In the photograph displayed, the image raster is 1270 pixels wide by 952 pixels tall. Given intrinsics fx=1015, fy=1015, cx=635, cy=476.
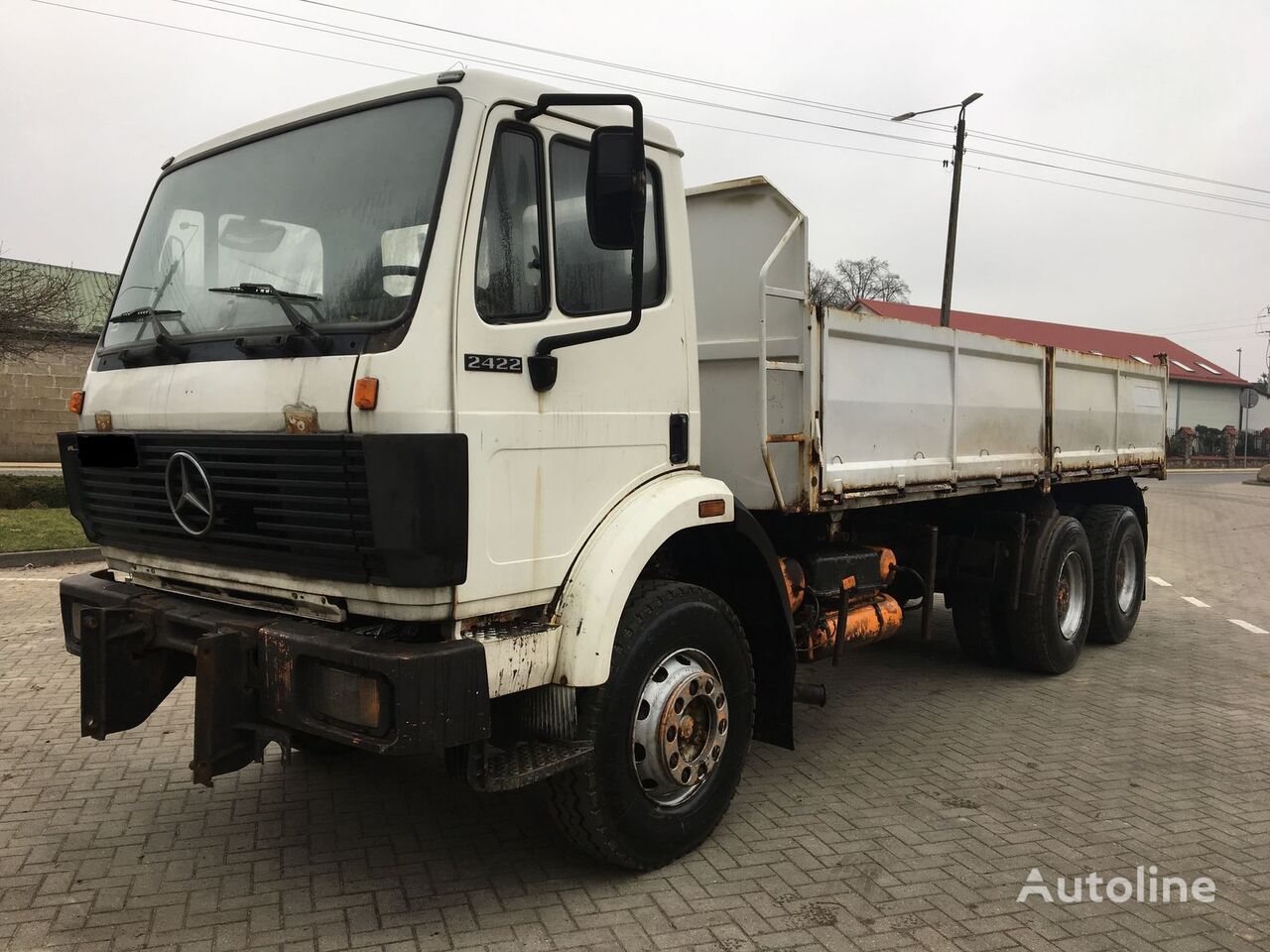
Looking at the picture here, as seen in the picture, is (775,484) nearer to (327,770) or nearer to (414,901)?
(414,901)

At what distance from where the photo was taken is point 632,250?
338 centimetres

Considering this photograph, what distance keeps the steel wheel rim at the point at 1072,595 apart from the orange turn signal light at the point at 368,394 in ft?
A: 18.6

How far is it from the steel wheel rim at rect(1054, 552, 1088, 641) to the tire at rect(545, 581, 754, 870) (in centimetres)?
398

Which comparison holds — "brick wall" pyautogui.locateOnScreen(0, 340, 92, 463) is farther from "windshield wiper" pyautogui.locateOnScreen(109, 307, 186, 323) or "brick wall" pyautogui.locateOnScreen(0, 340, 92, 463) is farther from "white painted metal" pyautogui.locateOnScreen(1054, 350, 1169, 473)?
"white painted metal" pyautogui.locateOnScreen(1054, 350, 1169, 473)

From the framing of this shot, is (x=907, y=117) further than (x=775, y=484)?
Yes

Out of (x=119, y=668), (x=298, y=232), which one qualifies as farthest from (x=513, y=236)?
(x=119, y=668)

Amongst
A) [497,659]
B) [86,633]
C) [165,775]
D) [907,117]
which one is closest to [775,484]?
[497,659]

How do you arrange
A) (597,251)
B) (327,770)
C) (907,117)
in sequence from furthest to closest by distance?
(907,117), (327,770), (597,251)

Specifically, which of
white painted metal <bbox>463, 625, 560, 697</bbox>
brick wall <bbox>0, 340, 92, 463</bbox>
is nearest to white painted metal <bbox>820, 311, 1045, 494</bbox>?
white painted metal <bbox>463, 625, 560, 697</bbox>

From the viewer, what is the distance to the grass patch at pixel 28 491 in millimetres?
15906

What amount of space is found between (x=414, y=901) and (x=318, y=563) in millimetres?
1318

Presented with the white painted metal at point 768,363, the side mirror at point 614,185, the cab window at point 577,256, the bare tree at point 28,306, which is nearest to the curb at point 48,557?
the bare tree at point 28,306

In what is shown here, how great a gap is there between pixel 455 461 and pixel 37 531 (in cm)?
1234

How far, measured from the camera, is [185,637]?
11.4 feet
